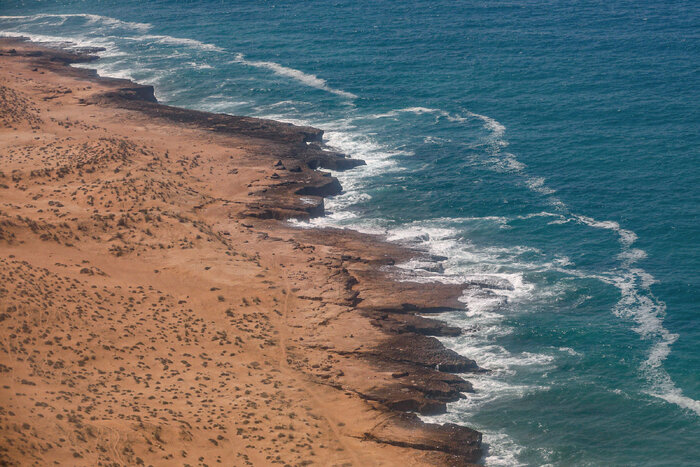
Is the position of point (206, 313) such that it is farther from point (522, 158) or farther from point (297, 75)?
point (297, 75)

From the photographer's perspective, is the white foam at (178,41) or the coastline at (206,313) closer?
the coastline at (206,313)

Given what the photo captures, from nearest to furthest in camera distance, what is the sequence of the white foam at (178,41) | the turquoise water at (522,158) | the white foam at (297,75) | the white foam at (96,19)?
the turquoise water at (522,158)
the white foam at (297,75)
the white foam at (178,41)
the white foam at (96,19)

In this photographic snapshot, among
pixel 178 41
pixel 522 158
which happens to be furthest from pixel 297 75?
pixel 522 158

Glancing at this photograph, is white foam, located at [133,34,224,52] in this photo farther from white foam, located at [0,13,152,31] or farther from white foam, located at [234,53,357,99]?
white foam, located at [234,53,357,99]

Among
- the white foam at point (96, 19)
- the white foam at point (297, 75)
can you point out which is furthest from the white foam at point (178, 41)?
the white foam at point (297, 75)

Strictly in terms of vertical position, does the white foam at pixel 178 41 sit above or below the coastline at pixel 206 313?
above

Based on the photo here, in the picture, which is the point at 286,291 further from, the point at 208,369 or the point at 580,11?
the point at 580,11

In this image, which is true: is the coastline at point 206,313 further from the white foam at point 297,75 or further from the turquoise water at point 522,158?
the white foam at point 297,75
